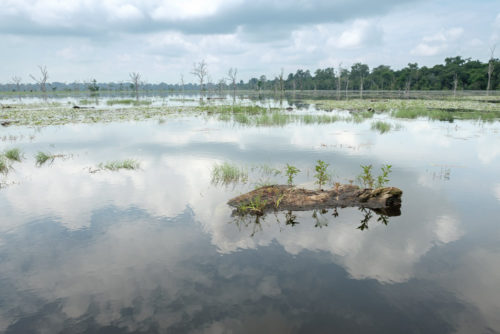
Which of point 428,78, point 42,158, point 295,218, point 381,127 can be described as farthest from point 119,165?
point 428,78

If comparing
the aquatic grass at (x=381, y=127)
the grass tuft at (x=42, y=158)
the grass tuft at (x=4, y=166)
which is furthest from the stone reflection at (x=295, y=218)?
the aquatic grass at (x=381, y=127)

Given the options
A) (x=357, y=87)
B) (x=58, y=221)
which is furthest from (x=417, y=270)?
(x=357, y=87)

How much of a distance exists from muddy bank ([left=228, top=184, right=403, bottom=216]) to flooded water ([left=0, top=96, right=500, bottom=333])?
0.33m

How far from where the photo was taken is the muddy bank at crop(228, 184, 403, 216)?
701cm

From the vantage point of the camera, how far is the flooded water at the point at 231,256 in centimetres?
385

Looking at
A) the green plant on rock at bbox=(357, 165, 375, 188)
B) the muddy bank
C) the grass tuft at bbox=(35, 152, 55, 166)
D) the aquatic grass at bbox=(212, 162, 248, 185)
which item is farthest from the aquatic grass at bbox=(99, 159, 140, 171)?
the green plant on rock at bbox=(357, 165, 375, 188)

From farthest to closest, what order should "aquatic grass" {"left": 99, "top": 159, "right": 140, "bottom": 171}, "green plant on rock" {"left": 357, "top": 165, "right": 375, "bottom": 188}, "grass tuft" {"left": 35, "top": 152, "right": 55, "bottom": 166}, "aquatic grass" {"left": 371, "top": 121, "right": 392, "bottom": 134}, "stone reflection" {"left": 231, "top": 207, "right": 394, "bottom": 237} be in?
"aquatic grass" {"left": 371, "top": 121, "right": 392, "bottom": 134} < "grass tuft" {"left": 35, "top": 152, "right": 55, "bottom": 166} < "aquatic grass" {"left": 99, "top": 159, "right": 140, "bottom": 171} < "green plant on rock" {"left": 357, "top": 165, "right": 375, "bottom": 188} < "stone reflection" {"left": 231, "top": 207, "right": 394, "bottom": 237}

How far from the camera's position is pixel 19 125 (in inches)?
800

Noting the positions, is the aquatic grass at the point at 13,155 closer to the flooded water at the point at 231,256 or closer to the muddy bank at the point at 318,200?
the flooded water at the point at 231,256

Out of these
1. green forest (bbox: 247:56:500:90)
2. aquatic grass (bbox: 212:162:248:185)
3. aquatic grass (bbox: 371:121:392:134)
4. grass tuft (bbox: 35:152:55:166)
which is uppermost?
green forest (bbox: 247:56:500:90)

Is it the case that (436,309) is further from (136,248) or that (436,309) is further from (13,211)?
(13,211)

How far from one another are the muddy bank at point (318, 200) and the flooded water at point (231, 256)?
33 centimetres

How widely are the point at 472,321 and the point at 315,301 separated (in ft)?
6.21

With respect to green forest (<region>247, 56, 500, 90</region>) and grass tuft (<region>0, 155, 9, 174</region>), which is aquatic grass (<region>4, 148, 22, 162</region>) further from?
green forest (<region>247, 56, 500, 90</region>)
